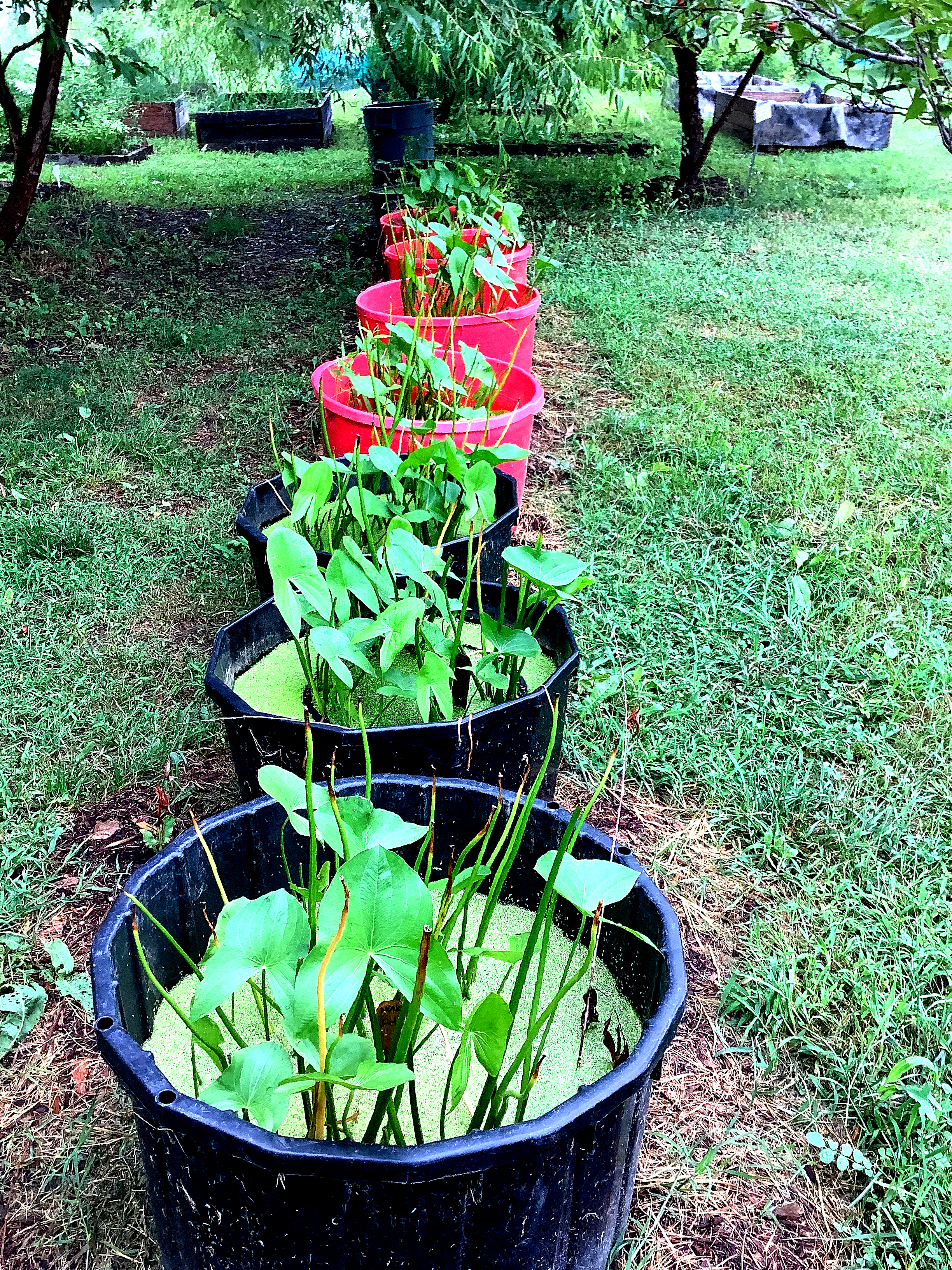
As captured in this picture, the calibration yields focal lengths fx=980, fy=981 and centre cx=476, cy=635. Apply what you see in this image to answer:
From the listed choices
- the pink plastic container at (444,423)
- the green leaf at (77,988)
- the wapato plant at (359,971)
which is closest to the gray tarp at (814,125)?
the pink plastic container at (444,423)

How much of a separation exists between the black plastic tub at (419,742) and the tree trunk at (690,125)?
208 inches

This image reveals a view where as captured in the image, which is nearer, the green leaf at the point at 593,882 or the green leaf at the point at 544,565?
the green leaf at the point at 593,882

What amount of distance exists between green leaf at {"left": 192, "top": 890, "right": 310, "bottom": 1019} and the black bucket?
4.90m

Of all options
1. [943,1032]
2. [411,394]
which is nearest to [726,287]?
[411,394]

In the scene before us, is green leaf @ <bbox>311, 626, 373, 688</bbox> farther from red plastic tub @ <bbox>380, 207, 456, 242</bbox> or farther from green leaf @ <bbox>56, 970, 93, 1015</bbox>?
red plastic tub @ <bbox>380, 207, 456, 242</bbox>

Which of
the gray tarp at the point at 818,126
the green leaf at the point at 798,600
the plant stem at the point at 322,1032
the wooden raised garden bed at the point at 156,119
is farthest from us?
Result: the wooden raised garden bed at the point at 156,119

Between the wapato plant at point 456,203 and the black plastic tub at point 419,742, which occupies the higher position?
the wapato plant at point 456,203

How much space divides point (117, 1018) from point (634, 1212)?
24.4 inches

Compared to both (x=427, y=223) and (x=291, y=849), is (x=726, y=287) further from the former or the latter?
(x=291, y=849)

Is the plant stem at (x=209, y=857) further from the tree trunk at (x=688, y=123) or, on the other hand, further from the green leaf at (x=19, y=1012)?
the tree trunk at (x=688, y=123)

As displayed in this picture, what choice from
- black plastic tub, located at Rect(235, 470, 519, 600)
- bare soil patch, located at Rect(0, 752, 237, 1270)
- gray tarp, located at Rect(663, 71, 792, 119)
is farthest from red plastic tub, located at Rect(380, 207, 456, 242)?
gray tarp, located at Rect(663, 71, 792, 119)

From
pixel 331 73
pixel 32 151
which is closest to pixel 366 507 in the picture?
pixel 32 151

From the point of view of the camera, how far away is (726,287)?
4305 mm

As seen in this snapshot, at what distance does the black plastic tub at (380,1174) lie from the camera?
Answer: 2.29ft
